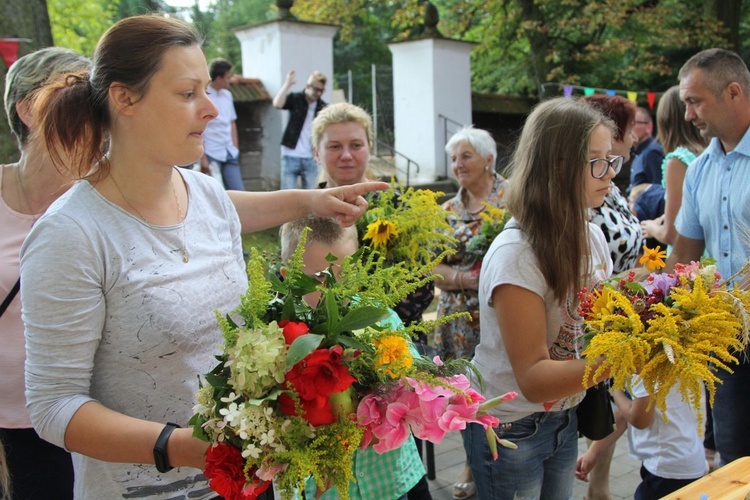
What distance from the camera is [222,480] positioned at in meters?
1.36

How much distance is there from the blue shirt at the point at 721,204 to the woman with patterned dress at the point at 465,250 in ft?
3.22

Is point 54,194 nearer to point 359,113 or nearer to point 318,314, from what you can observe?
point 318,314

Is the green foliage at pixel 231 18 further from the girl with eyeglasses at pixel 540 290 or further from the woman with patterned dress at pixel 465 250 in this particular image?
the girl with eyeglasses at pixel 540 290

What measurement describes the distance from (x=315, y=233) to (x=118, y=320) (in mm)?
1276

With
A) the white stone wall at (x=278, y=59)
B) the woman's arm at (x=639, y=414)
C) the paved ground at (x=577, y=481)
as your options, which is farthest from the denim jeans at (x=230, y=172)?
the woman's arm at (x=639, y=414)

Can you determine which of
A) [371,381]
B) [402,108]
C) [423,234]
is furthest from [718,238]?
[402,108]

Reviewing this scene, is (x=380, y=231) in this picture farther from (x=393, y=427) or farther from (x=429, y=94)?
(x=429, y=94)

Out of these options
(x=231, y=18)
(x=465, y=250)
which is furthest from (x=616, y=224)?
(x=231, y=18)

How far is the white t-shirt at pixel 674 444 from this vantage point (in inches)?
116

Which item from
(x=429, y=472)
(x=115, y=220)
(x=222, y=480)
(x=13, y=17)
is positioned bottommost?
(x=429, y=472)

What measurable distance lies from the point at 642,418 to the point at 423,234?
124cm

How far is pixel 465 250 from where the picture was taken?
13.1 ft

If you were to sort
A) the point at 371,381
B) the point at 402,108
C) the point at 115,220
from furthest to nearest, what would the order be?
the point at 402,108 < the point at 115,220 < the point at 371,381

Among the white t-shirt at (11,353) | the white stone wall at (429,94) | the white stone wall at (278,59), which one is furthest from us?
the white stone wall at (429,94)
